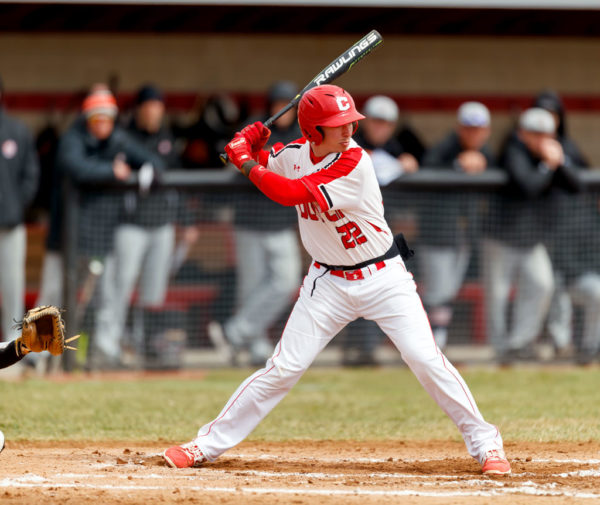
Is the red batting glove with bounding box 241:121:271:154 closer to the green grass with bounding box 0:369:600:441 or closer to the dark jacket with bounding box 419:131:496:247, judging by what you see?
the green grass with bounding box 0:369:600:441

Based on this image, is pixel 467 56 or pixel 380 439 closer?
pixel 380 439

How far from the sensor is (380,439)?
6.13 meters

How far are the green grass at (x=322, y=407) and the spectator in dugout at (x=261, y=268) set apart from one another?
292 millimetres

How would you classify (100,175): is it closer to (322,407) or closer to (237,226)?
(237,226)

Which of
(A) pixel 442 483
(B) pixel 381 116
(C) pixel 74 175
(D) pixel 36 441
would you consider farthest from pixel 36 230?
(A) pixel 442 483

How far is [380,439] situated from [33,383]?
293 cm

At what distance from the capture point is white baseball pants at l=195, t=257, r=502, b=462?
5016 mm

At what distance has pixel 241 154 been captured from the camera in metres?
5.12

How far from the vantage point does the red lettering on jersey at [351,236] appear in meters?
5.03

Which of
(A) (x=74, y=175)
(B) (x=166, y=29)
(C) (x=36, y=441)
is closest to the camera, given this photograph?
(C) (x=36, y=441)

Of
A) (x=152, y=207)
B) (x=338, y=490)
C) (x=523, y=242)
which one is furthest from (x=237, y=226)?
(x=338, y=490)

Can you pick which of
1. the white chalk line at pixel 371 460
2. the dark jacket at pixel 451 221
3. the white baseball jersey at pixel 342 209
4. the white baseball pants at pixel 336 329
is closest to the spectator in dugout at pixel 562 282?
the dark jacket at pixel 451 221

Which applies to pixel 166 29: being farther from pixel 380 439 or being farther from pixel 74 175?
pixel 380 439

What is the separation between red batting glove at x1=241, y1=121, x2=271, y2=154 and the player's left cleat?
1788 mm
